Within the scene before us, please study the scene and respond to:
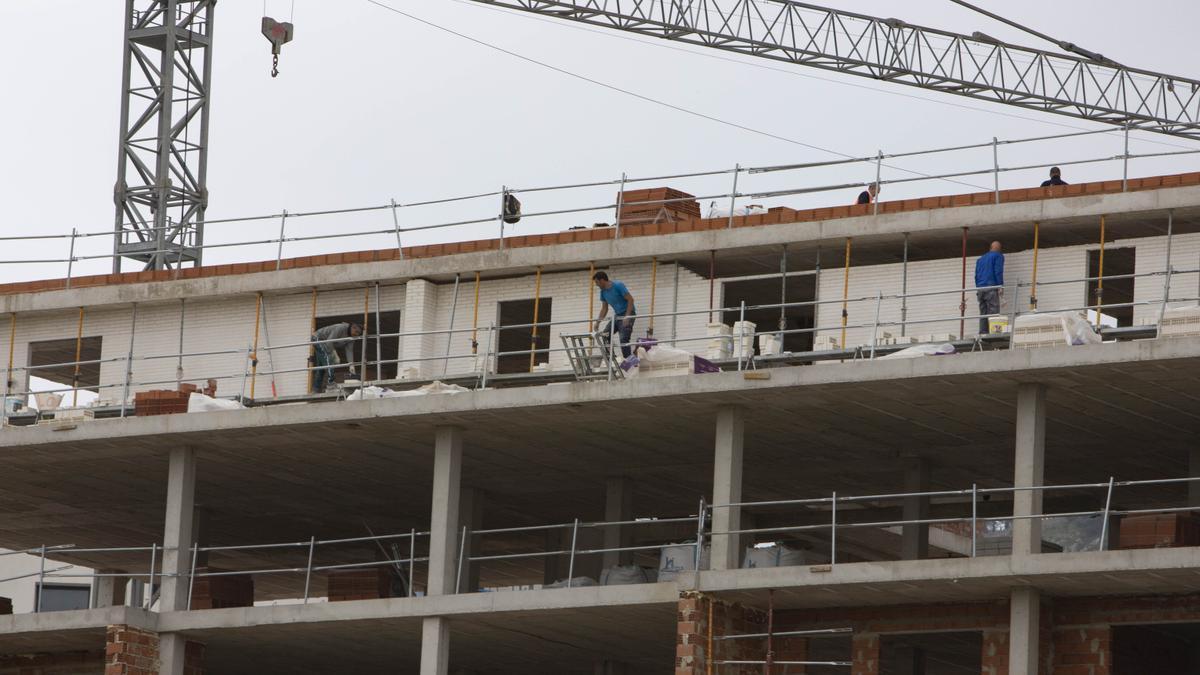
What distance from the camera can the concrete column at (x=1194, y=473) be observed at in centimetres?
3494

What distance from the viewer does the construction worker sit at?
38.0 meters

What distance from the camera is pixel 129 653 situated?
119ft

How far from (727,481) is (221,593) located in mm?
9628

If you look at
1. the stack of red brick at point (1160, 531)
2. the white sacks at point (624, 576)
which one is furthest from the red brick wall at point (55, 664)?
the stack of red brick at point (1160, 531)

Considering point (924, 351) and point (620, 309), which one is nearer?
point (924, 351)

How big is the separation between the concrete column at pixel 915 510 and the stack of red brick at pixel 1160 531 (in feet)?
16.5

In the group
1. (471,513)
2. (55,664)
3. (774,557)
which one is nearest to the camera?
(774,557)

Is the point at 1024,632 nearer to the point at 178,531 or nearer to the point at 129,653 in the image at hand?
the point at 129,653

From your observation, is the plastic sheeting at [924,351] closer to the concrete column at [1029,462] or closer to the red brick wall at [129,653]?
the concrete column at [1029,462]

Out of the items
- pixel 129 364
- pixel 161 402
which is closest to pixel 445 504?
pixel 161 402

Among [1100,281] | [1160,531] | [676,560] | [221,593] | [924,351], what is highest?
[1100,281]

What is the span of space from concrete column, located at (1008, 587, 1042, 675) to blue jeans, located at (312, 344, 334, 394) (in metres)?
12.3

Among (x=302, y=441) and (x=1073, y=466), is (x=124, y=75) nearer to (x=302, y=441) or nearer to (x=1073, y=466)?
(x=302, y=441)

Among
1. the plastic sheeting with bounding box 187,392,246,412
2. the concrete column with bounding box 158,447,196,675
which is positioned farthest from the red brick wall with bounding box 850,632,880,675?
the concrete column with bounding box 158,447,196,675
